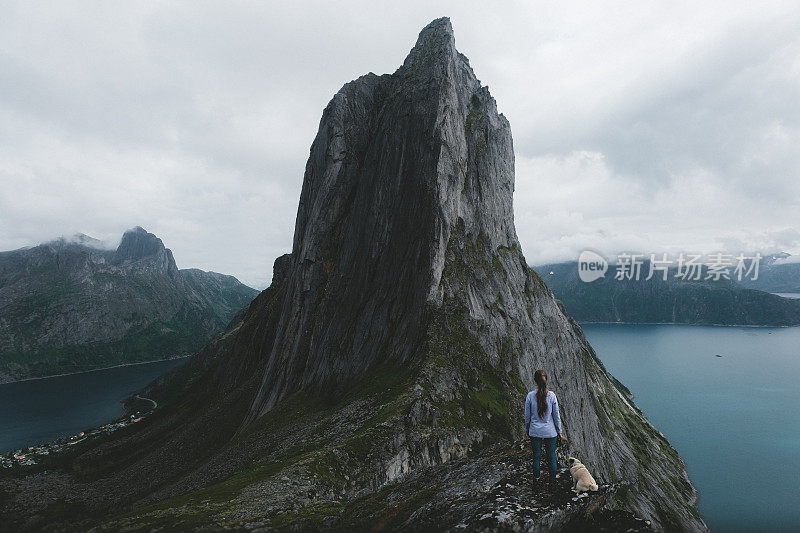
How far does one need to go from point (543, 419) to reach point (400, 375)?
2891 cm

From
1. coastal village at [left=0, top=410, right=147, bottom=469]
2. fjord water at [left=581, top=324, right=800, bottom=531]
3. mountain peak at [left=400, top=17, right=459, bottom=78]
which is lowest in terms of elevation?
coastal village at [left=0, top=410, right=147, bottom=469]

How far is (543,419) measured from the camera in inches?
584

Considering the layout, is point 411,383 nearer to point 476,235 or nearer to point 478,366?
point 478,366

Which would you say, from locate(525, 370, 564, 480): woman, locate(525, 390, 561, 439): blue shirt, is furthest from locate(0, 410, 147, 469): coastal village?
locate(525, 390, 561, 439): blue shirt

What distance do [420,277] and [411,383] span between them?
1874 cm

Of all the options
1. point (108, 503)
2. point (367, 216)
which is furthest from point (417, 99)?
point (108, 503)

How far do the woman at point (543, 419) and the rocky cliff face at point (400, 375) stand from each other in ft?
6.32

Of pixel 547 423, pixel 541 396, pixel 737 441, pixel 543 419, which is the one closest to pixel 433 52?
pixel 541 396

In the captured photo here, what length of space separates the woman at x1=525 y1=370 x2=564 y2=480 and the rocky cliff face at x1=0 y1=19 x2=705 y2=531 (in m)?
1.93

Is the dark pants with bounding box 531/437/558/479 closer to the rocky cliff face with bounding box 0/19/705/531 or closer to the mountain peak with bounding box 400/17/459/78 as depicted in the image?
the rocky cliff face with bounding box 0/19/705/531

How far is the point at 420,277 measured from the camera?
177 ft

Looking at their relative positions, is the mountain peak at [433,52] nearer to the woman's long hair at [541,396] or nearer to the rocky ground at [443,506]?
the woman's long hair at [541,396]

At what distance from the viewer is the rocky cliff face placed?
20969mm

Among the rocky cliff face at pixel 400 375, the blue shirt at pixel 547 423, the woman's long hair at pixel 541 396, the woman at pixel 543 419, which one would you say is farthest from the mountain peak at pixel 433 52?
the blue shirt at pixel 547 423
